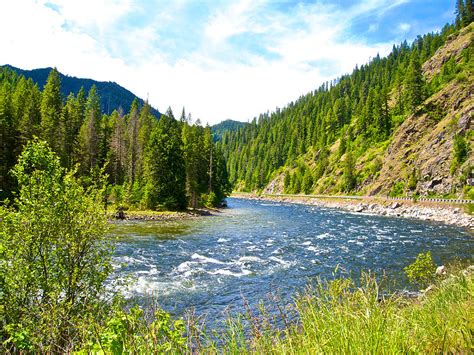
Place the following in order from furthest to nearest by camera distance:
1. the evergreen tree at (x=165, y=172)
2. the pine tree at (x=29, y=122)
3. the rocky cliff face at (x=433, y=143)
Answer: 1. the rocky cliff face at (x=433, y=143)
2. the evergreen tree at (x=165, y=172)
3. the pine tree at (x=29, y=122)

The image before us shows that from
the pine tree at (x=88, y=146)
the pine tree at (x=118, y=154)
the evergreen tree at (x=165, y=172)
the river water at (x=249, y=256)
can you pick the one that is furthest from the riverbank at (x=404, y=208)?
the pine tree at (x=88, y=146)

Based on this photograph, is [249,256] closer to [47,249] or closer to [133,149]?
[47,249]

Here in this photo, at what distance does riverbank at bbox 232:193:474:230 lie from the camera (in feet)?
147

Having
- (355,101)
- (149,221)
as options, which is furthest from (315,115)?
(149,221)

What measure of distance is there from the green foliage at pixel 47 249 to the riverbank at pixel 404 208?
1727 inches

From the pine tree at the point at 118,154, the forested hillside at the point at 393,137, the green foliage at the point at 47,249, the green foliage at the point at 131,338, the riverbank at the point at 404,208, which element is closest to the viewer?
the green foliage at the point at 131,338

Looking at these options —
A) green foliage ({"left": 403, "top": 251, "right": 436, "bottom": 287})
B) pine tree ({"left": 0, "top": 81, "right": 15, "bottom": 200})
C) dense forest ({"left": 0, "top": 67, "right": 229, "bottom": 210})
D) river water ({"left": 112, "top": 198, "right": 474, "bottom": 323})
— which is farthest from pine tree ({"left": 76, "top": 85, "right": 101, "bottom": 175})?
green foliage ({"left": 403, "top": 251, "right": 436, "bottom": 287})

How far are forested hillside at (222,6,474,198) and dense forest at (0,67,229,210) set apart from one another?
41.0 meters

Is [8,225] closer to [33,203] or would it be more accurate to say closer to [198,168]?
[33,203]

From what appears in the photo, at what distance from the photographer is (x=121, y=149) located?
7175 centimetres

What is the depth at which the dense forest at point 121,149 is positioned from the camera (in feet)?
147

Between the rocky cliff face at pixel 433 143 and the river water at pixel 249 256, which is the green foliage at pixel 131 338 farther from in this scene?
the rocky cliff face at pixel 433 143

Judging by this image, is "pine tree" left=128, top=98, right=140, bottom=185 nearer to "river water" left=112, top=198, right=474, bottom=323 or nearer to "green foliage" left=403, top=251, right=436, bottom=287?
"river water" left=112, top=198, right=474, bottom=323

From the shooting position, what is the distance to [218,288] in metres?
16.3
